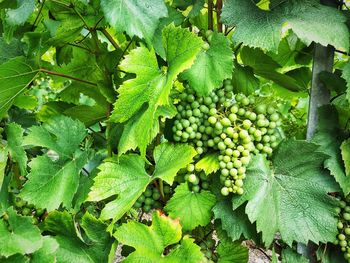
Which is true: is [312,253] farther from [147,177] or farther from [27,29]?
[27,29]

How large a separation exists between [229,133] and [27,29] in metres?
0.72

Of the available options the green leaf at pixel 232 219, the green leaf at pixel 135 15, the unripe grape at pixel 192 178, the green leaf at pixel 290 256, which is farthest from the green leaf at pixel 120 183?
the green leaf at pixel 290 256

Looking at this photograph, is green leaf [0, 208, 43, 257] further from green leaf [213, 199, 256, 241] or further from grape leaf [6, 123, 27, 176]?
green leaf [213, 199, 256, 241]

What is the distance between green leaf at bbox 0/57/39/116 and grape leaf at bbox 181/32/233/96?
1.32 ft

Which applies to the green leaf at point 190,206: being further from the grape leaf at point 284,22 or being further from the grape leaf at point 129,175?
the grape leaf at point 284,22

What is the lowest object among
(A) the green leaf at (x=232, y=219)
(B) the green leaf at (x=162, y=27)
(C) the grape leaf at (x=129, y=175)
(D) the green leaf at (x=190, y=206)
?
(A) the green leaf at (x=232, y=219)

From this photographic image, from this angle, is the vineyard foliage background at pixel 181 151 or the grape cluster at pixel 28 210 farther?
the grape cluster at pixel 28 210

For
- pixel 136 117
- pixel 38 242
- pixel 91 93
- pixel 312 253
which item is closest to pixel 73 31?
pixel 91 93

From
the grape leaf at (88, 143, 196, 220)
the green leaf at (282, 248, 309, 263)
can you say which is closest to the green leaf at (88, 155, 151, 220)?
the grape leaf at (88, 143, 196, 220)

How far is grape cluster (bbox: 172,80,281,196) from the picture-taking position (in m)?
0.96

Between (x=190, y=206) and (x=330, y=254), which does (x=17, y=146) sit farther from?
(x=330, y=254)

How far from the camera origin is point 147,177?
1.01 metres

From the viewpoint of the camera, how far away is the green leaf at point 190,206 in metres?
1.03

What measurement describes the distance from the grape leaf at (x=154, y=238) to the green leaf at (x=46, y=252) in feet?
0.51
